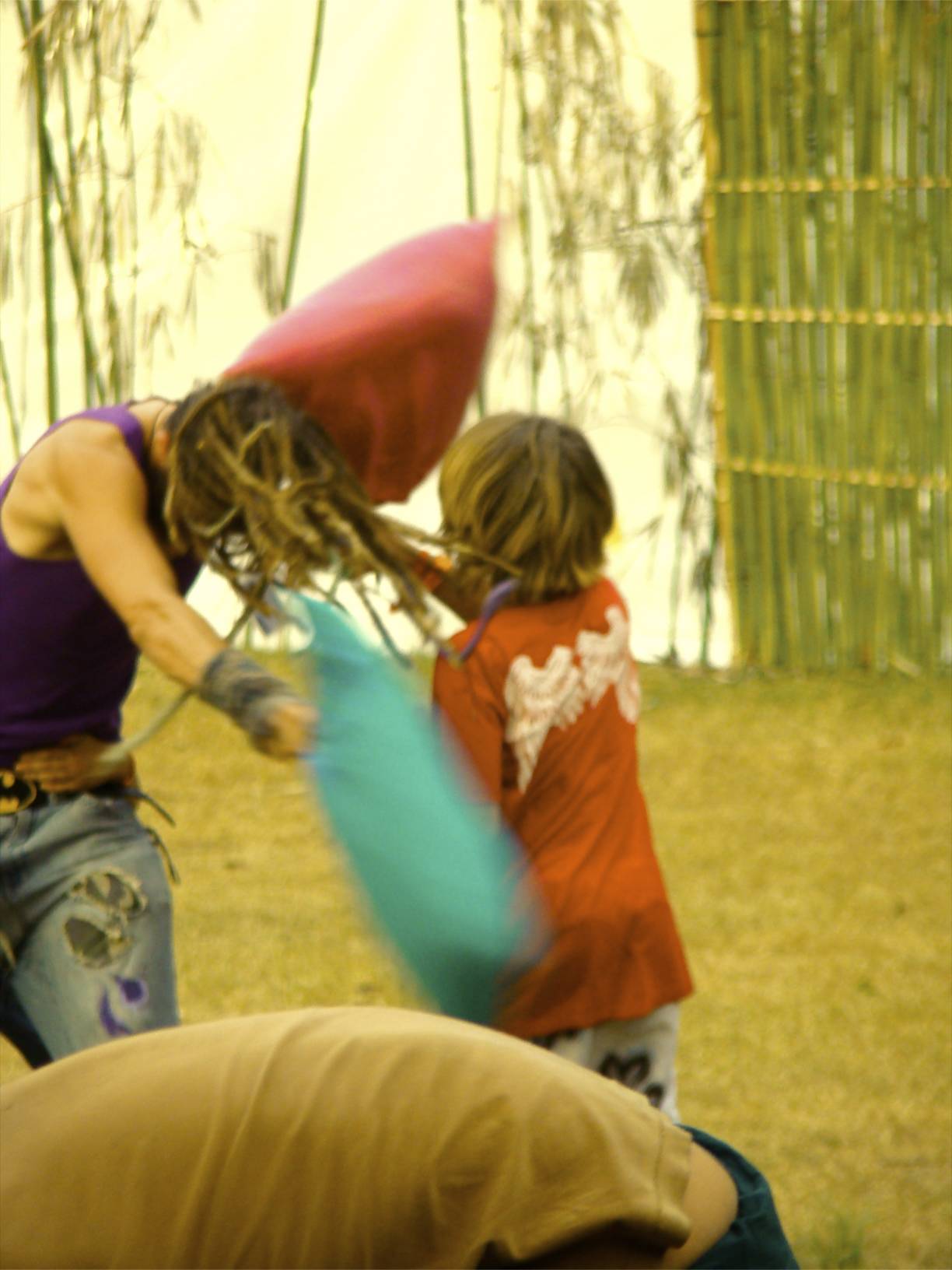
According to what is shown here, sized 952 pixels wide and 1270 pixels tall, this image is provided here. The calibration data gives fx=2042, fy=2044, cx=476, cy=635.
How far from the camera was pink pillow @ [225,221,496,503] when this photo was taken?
177 cm

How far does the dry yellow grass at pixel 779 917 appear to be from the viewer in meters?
2.69

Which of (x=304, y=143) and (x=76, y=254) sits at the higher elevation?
(x=304, y=143)

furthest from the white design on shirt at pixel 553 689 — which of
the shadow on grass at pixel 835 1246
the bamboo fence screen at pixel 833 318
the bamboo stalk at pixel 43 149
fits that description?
the bamboo fence screen at pixel 833 318

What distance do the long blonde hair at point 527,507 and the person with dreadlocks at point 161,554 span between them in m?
0.27

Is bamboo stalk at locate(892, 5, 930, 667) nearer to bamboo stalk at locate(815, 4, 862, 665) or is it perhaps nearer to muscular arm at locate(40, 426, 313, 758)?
bamboo stalk at locate(815, 4, 862, 665)

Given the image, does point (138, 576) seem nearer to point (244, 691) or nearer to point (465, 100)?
point (244, 691)

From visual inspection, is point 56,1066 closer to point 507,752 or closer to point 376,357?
point 376,357

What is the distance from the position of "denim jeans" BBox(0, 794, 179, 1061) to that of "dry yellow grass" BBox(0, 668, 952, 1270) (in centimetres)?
21

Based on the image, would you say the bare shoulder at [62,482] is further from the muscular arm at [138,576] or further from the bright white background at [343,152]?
the bright white background at [343,152]

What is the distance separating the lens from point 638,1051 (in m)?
2.16

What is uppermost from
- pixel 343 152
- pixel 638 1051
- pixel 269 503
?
pixel 269 503

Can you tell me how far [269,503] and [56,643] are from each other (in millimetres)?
349

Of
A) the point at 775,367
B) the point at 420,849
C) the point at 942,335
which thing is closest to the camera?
the point at 420,849

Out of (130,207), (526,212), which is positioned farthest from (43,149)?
(526,212)
